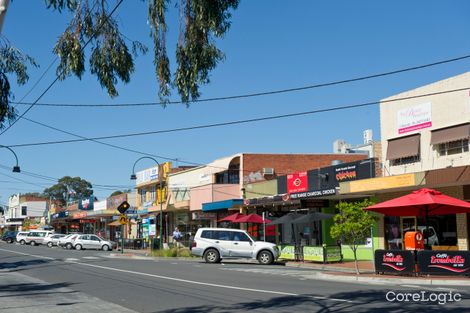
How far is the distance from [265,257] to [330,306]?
1676 centimetres

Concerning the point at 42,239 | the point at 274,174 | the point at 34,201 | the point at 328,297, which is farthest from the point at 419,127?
the point at 34,201

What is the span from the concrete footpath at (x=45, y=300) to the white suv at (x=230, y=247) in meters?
11.8

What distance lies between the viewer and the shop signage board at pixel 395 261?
1892 centimetres

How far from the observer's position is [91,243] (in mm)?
52000

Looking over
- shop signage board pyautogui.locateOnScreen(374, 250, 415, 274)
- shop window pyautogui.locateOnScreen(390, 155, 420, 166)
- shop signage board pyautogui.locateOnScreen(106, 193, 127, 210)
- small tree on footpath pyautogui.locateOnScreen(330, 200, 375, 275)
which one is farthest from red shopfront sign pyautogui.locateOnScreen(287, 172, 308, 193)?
shop signage board pyautogui.locateOnScreen(106, 193, 127, 210)

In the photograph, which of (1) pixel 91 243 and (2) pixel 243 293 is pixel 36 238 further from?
(2) pixel 243 293

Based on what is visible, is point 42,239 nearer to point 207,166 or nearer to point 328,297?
point 207,166

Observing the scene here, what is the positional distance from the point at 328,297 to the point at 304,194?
18.4m

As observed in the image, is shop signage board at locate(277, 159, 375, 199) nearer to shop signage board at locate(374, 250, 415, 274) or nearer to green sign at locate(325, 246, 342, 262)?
green sign at locate(325, 246, 342, 262)

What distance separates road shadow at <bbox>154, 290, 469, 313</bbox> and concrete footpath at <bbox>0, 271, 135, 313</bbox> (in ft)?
5.94

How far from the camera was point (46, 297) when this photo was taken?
14.3 metres

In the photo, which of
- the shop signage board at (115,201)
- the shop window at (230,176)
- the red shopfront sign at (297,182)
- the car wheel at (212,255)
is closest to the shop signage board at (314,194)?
the red shopfront sign at (297,182)

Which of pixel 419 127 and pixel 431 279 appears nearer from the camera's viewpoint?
pixel 431 279

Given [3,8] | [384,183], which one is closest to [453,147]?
[384,183]
